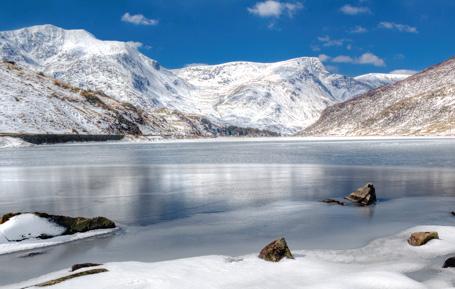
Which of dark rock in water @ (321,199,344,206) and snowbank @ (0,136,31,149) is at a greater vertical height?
snowbank @ (0,136,31,149)

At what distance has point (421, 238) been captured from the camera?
20.8 metres

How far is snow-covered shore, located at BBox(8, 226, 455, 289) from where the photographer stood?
15.5 metres

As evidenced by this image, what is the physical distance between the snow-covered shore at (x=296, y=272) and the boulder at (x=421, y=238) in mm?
616

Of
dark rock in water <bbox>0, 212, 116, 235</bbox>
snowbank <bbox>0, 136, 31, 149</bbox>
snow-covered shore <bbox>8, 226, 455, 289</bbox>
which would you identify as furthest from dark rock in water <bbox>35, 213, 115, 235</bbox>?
snowbank <bbox>0, 136, 31, 149</bbox>

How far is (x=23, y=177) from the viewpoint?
57438 mm

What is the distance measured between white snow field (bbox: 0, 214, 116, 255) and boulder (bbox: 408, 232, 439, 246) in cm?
1504

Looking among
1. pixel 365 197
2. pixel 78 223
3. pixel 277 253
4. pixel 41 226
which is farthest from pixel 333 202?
pixel 41 226

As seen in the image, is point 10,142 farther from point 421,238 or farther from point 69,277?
point 421,238

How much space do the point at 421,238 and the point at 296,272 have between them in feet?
23.9

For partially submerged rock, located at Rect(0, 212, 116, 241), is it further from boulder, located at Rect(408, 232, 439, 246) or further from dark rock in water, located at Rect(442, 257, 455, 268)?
dark rock in water, located at Rect(442, 257, 455, 268)

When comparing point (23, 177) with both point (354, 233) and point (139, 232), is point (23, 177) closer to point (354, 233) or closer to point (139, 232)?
point (139, 232)

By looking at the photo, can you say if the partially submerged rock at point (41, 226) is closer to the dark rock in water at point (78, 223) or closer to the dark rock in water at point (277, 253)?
the dark rock in water at point (78, 223)

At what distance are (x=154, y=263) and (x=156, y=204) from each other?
15.8m

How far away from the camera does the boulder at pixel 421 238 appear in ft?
67.8
